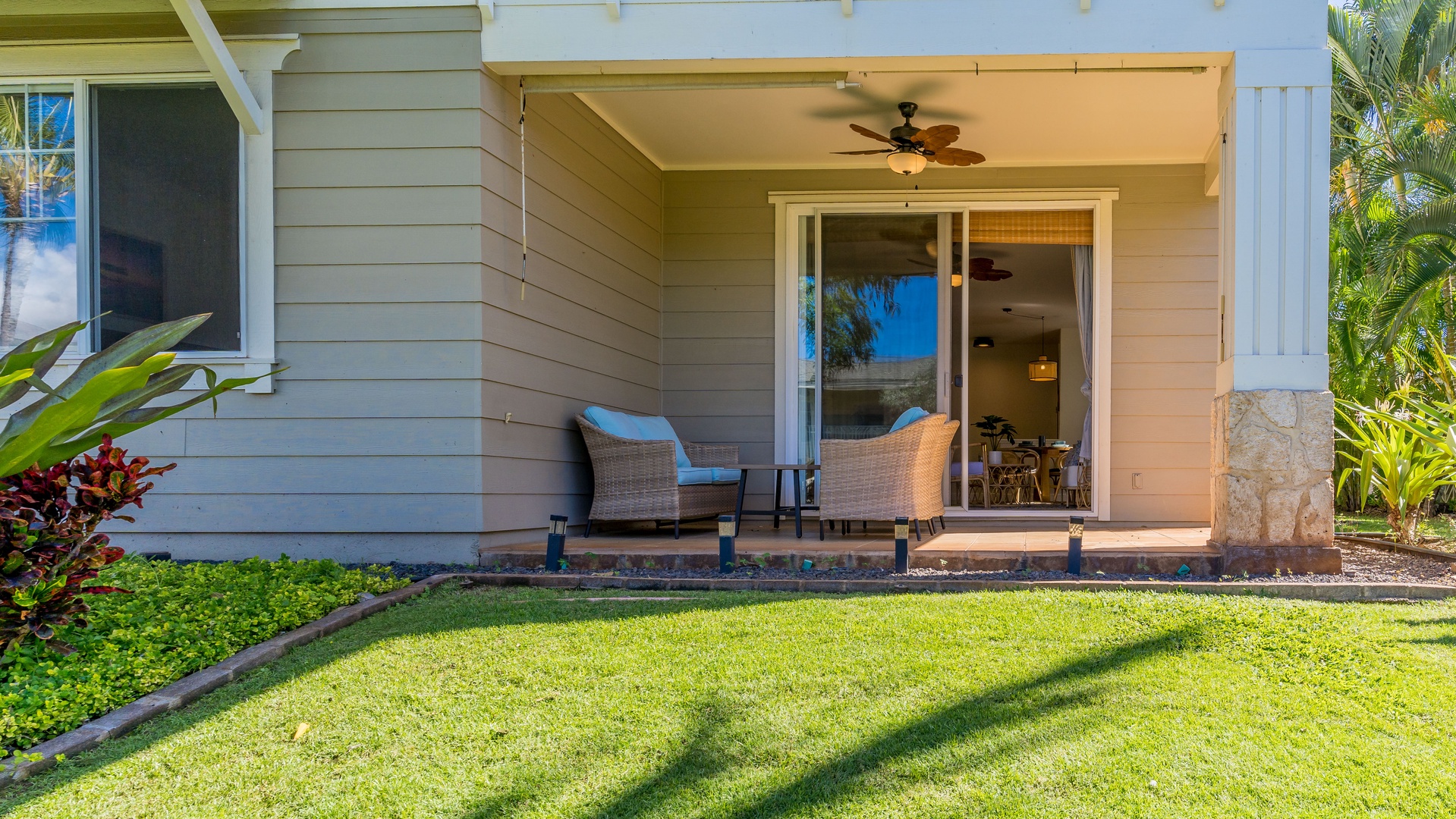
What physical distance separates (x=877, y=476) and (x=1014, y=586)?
146cm

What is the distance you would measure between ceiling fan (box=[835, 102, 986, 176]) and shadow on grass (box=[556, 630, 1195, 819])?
3.34 metres

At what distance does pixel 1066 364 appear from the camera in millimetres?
12555

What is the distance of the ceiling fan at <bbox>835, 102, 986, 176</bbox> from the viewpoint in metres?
5.25

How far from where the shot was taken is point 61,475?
2541 mm

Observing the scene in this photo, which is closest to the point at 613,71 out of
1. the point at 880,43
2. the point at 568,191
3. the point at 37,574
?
the point at 568,191

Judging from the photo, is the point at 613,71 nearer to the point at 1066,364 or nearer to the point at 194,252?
the point at 194,252

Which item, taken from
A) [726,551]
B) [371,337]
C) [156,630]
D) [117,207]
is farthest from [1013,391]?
[156,630]

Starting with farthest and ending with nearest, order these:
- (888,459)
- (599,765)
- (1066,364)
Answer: (1066,364)
(888,459)
(599,765)

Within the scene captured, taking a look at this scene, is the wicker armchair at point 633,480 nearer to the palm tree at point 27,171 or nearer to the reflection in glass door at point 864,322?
the reflection in glass door at point 864,322

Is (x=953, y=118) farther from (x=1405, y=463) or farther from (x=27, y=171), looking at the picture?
(x=27, y=171)

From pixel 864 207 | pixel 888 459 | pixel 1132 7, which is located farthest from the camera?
pixel 864 207

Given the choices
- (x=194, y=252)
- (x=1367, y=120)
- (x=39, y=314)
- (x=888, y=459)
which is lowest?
(x=888, y=459)

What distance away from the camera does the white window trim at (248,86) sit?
14.5 ft

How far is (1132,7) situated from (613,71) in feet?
7.46
